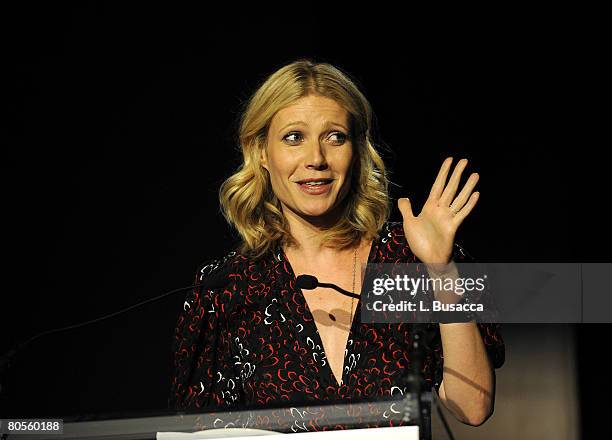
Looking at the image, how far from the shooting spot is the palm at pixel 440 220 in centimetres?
169

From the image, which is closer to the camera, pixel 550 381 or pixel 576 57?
pixel 576 57

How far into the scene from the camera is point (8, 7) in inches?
96.1

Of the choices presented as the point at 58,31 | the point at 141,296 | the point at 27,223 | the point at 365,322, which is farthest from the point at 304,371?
the point at 58,31

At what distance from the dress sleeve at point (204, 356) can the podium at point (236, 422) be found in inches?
20.1

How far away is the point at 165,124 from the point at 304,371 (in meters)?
0.97

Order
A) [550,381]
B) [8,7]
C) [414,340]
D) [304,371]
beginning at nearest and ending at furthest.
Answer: [414,340]
[304,371]
[8,7]
[550,381]

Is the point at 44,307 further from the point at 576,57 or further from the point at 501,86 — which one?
the point at 576,57

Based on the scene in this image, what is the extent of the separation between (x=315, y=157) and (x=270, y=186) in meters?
0.25

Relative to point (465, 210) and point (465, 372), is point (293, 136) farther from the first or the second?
point (465, 372)

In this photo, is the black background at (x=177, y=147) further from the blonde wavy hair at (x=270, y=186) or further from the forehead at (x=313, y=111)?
the forehead at (x=313, y=111)

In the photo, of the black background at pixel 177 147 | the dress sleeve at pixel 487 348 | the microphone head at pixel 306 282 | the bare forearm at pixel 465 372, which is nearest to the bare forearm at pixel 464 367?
the bare forearm at pixel 465 372

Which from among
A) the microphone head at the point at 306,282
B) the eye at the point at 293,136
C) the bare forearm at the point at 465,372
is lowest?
the bare forearm at the point at 465,372

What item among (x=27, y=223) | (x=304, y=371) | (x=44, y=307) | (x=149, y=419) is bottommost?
(x=149, y=419)

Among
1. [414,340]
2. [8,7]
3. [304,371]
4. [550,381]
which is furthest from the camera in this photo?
[550,381]
